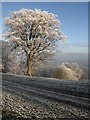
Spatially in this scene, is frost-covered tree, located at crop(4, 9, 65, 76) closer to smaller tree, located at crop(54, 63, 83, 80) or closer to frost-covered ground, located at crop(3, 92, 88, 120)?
smaller tree, located at crop(54, 63, 83, 80)

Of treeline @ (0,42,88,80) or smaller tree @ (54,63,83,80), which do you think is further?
smaller tree @ (54,63,83,80)

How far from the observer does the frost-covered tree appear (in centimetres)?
3634

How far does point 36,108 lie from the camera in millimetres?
11703

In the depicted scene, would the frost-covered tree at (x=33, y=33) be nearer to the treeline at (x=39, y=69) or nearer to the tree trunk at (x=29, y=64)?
the tree trunk at (x=29, y=64)

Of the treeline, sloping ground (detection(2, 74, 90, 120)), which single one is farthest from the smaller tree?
sloping ground (detection(2, 74, 90, 120))

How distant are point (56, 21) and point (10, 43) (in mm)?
7188

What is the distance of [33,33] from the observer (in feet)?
120

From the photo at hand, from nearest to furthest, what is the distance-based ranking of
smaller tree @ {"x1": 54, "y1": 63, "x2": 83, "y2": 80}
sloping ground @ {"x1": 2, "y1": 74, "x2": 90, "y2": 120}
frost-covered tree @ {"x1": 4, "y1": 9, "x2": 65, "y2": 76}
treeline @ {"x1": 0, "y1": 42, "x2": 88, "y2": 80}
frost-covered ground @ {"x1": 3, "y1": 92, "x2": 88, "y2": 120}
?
frost-covered ground @ {"x1": 3, "y1": 92, "x2": 88, "y2": 120} → sloping ground @ {"x1": 2, "y1": 74, "x2": 90, "y2": 120} → frost-covered tree @ {"x1": 4, "y1": 9, "x2": 65, "y2": 76} → treeline @ {"x1": 0, "y1": 42, "x2": 88, "y2": 80} → smaller tree @ {"x1": 54, "y1": 63, "x2": 83, "y2": 80}

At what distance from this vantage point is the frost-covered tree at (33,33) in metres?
36.3

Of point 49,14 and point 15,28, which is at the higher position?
point 49,14

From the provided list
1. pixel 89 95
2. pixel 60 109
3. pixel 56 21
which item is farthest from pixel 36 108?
pixel 56 21

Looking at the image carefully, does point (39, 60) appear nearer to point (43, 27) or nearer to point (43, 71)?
point (43, 27)

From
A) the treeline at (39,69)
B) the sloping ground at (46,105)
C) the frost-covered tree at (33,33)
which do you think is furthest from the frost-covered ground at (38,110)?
the treeline at (39,69)

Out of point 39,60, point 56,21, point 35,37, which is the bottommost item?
point 39,60
